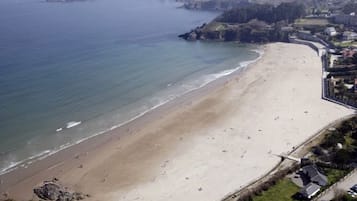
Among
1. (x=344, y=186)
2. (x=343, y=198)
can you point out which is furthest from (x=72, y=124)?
(x=343, y=198)

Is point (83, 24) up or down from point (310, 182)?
up

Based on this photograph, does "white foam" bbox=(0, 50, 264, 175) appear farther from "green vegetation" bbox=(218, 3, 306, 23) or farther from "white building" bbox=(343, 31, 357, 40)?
"green vegetation" bbox=(218, 3, 306, 23)

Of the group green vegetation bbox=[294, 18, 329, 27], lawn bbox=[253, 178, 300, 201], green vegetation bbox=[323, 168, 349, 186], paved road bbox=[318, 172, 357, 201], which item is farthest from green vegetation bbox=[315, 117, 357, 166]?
green vegetation bbox=[294, 18, 329, 27]

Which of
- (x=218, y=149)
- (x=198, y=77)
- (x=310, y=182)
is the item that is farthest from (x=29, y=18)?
(x=310, y=182)

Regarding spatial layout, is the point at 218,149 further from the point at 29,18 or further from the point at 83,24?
the point at 29,18

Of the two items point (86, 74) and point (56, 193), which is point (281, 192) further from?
point (86, 74)
